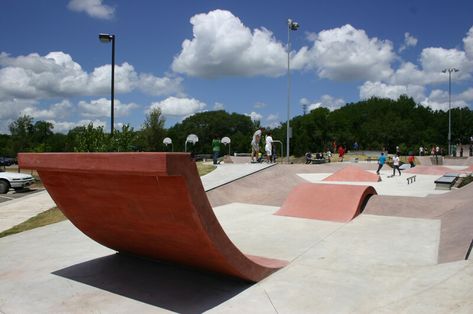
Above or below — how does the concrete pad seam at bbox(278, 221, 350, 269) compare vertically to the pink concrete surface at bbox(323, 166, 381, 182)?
below

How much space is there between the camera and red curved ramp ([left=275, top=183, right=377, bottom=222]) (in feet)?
30.1

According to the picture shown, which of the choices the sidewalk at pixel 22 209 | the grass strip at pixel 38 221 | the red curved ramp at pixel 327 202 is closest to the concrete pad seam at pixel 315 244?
the red curved ramp at pixel 327 202

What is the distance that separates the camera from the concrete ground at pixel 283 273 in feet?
13.4

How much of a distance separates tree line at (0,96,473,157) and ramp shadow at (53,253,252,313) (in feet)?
102

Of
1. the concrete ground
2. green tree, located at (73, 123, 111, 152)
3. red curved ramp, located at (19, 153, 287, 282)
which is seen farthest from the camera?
green tree, located at (73, 123, 111, 152)

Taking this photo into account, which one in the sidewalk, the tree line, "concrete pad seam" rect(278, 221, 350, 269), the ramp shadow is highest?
the tree line

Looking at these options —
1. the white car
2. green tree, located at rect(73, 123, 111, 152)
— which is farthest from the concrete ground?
the white car

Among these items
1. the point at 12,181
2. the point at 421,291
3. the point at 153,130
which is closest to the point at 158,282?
the point at 421,291

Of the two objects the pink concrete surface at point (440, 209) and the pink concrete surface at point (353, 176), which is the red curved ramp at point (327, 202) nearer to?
the pink concrete surface at point (440, 209)

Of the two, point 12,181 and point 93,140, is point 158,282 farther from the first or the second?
point 12,181

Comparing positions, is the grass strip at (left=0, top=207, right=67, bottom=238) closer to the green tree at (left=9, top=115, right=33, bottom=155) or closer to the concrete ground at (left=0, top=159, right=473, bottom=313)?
the concrete ground at (left=0, top=159, right=473, bottom=313)

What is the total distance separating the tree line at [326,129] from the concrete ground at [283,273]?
2967cm

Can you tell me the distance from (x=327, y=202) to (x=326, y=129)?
233 feet

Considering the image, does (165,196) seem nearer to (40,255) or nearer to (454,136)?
(40,255)
